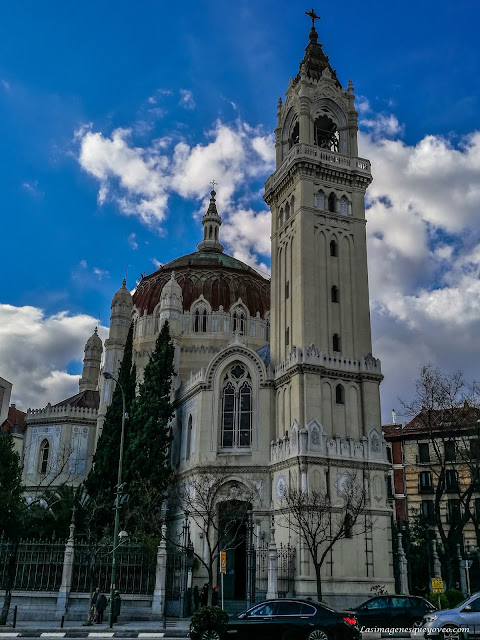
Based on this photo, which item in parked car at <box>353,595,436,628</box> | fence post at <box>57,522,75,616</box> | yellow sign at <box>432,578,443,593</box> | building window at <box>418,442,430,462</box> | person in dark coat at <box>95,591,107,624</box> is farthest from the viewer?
building window at <box>418,442,430,462</box>

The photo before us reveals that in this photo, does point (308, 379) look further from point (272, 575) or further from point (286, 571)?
point (272, 575)

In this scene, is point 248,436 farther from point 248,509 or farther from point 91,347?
point 91,347

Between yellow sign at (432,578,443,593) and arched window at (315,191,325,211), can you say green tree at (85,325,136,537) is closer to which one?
arched window at (315,191,325,211)

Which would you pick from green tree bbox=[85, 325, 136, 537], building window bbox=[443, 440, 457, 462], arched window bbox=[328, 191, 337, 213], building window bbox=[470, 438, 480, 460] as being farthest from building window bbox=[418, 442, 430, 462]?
green tree bbox=[85, 325, 136, 537]

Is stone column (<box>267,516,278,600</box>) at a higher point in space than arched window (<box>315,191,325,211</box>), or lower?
lower

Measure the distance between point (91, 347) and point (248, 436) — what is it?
106 ft

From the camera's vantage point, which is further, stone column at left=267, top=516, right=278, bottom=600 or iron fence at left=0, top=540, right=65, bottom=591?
stone column at left=267, top=516, right=278, bottom=600

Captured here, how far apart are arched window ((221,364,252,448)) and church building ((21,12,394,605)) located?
7cm

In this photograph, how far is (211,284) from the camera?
200 feet

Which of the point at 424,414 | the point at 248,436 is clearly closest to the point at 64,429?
the point at 248,436

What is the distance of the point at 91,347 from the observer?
226 feet

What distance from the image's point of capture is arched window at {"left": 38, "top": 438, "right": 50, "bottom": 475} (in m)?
58.5

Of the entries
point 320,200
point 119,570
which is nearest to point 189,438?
point 119,570

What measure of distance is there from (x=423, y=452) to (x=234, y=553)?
21.6m
